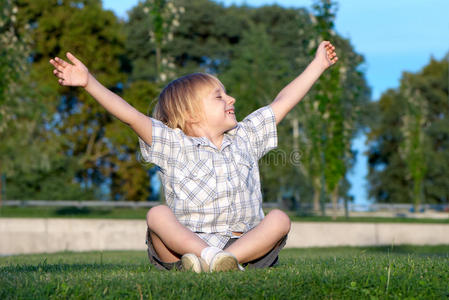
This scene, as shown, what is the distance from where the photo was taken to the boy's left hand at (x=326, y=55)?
5164mm

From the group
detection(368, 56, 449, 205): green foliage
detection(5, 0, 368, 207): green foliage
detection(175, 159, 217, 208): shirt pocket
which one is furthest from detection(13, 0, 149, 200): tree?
detection(175, 159, 217, 208): shirt pocket

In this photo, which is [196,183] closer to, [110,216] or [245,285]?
[245,285]

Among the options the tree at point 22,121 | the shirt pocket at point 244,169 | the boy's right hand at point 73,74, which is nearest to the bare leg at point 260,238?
the shirt pocket at point 244,169

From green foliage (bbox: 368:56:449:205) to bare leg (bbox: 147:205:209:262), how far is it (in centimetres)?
3210

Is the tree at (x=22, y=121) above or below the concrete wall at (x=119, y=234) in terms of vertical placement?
above

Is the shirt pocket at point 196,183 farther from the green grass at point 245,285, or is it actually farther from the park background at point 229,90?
the park background at point 229,90

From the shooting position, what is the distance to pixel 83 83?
13.1 feet

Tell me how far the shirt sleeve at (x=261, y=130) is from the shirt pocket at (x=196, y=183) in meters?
0.66

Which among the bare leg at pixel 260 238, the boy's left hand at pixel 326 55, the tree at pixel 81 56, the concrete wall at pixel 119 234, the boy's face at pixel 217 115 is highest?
the tree at pixel 81 56

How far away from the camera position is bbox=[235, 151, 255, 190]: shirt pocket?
428cm

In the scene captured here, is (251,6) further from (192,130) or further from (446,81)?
(192,130)

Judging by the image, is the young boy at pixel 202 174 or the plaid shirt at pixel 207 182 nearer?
the young boy at pixel 202 174

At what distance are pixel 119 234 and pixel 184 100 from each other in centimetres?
1289

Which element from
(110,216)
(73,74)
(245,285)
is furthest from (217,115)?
(110,216)
